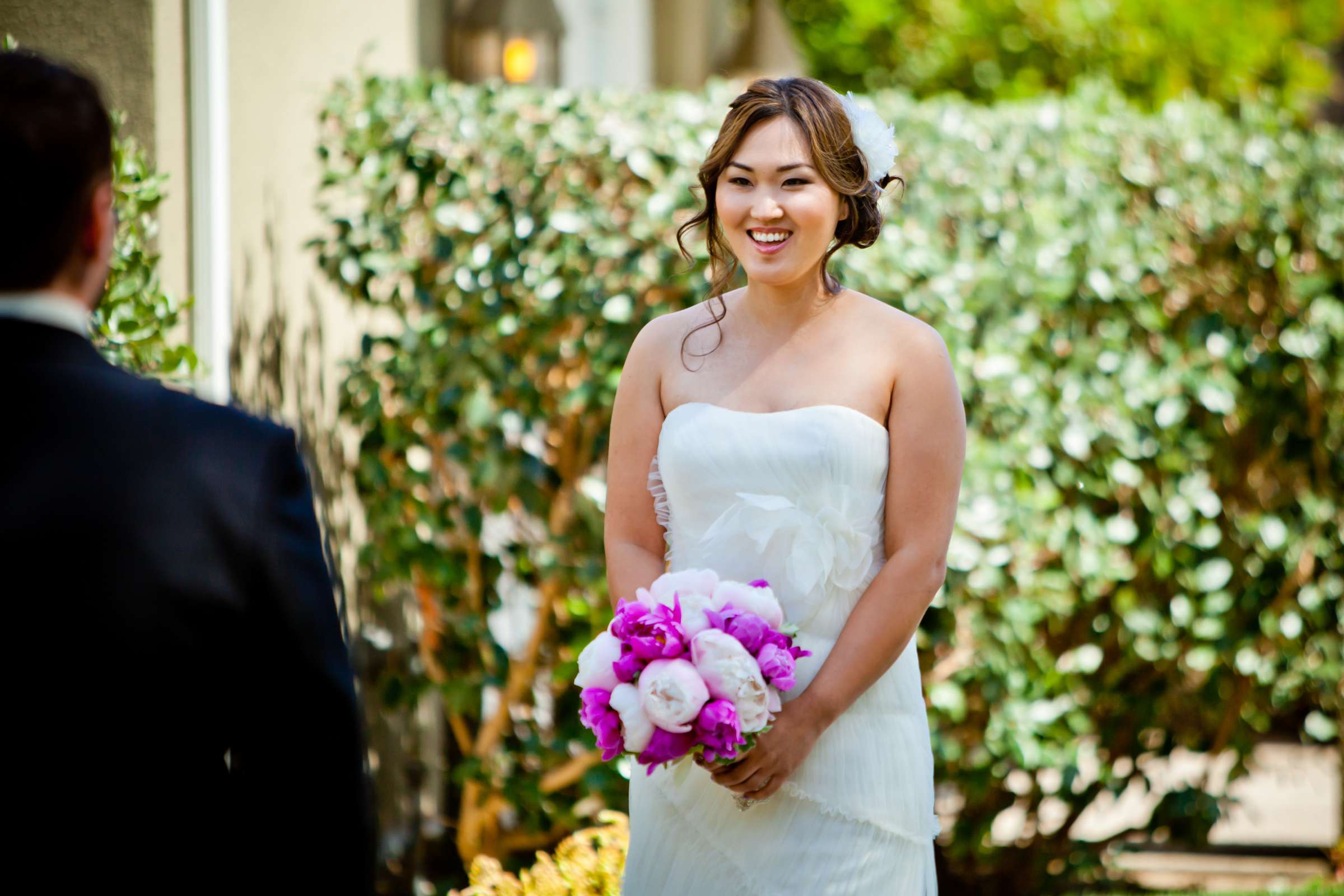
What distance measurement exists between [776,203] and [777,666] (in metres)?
0.86

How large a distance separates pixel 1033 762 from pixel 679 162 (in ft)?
7.35

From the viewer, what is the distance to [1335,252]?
4.70 metres

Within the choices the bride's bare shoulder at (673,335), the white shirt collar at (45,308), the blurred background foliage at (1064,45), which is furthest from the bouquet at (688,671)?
the blurred background foliage at (1064,45)

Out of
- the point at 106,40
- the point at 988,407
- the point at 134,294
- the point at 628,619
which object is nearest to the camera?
the point at 628,619

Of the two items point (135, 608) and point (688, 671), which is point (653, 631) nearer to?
point (688, 671)

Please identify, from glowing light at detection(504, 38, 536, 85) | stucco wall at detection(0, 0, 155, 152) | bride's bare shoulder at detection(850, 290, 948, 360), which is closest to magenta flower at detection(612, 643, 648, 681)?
bride's bare shoulder at detection(850, 290, 948, 360)

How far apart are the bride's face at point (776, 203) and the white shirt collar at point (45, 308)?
1.37 m

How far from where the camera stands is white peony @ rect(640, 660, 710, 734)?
7.40ft

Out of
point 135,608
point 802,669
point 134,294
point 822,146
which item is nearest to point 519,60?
point 134,294

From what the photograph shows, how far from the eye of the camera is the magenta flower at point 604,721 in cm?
238

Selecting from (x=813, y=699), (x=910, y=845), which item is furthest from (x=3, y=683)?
(x=910, y=845)

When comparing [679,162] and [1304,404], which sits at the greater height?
[679,162]

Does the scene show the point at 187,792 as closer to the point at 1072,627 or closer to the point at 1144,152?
the point at 1072,627

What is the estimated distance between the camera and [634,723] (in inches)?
91.3
